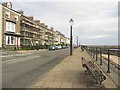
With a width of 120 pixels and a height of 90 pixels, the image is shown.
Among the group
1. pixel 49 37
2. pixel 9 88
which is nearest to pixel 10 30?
pixel 9 88

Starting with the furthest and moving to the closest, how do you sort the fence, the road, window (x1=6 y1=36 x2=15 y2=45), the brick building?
1. window (x1=6 y1=36 x2=15 y2=45)
2. the brick building
3. the fence
4. the road

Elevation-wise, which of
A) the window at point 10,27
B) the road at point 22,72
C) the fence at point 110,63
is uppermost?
the window at point 10,27

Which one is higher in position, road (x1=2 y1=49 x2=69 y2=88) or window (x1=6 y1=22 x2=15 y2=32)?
window (x1=6 y1=22 x2=15 y2=32)

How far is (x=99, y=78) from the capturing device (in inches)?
332

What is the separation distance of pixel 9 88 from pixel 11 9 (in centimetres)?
5534

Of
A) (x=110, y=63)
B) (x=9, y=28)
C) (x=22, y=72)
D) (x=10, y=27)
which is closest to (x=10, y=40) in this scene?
(x=9, y=28)

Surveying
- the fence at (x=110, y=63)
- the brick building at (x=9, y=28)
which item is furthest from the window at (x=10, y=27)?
the fence at (x=110, y=63)

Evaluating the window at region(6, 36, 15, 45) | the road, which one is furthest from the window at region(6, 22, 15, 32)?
the road

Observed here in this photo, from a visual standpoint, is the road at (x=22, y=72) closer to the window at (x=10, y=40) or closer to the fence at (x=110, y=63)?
the fence at (x=110, y=63)

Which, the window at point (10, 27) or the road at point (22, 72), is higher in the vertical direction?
the window at point (10, 27)

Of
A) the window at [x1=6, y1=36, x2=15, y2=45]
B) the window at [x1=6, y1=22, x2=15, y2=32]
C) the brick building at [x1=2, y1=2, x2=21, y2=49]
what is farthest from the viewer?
the window at [x1=6, y1=22, x2=15, y2=32]

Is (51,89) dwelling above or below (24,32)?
below

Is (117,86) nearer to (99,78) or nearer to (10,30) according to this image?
(99,78)

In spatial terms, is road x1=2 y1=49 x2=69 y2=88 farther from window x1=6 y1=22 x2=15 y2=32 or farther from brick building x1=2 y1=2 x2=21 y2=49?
window x1=6 y1=22 x2=15 y2=32
